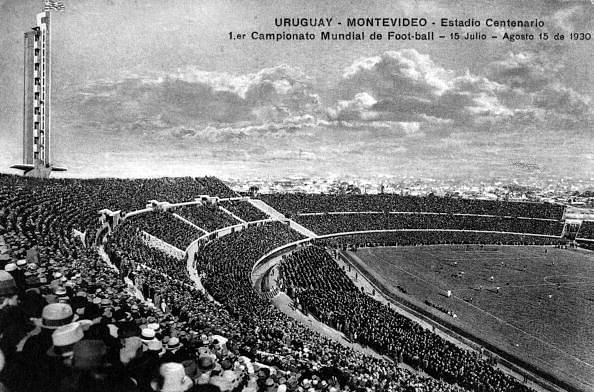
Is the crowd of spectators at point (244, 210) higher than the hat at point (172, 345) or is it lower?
lower

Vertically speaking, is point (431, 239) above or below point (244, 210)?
below

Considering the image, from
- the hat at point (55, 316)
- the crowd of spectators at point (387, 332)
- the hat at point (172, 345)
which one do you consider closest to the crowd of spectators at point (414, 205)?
the crowd of spectators at point (387, 332)

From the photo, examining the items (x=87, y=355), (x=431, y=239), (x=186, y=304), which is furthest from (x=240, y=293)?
(x=431, y=239)

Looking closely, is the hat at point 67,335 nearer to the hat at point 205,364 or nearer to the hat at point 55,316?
the hat at point 55,316

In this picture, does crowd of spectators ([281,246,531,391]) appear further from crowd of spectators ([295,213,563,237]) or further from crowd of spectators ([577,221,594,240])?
crowd of spectators ([577,221,594,240])

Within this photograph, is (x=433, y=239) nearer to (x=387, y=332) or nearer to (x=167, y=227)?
(x=167, y=227)
